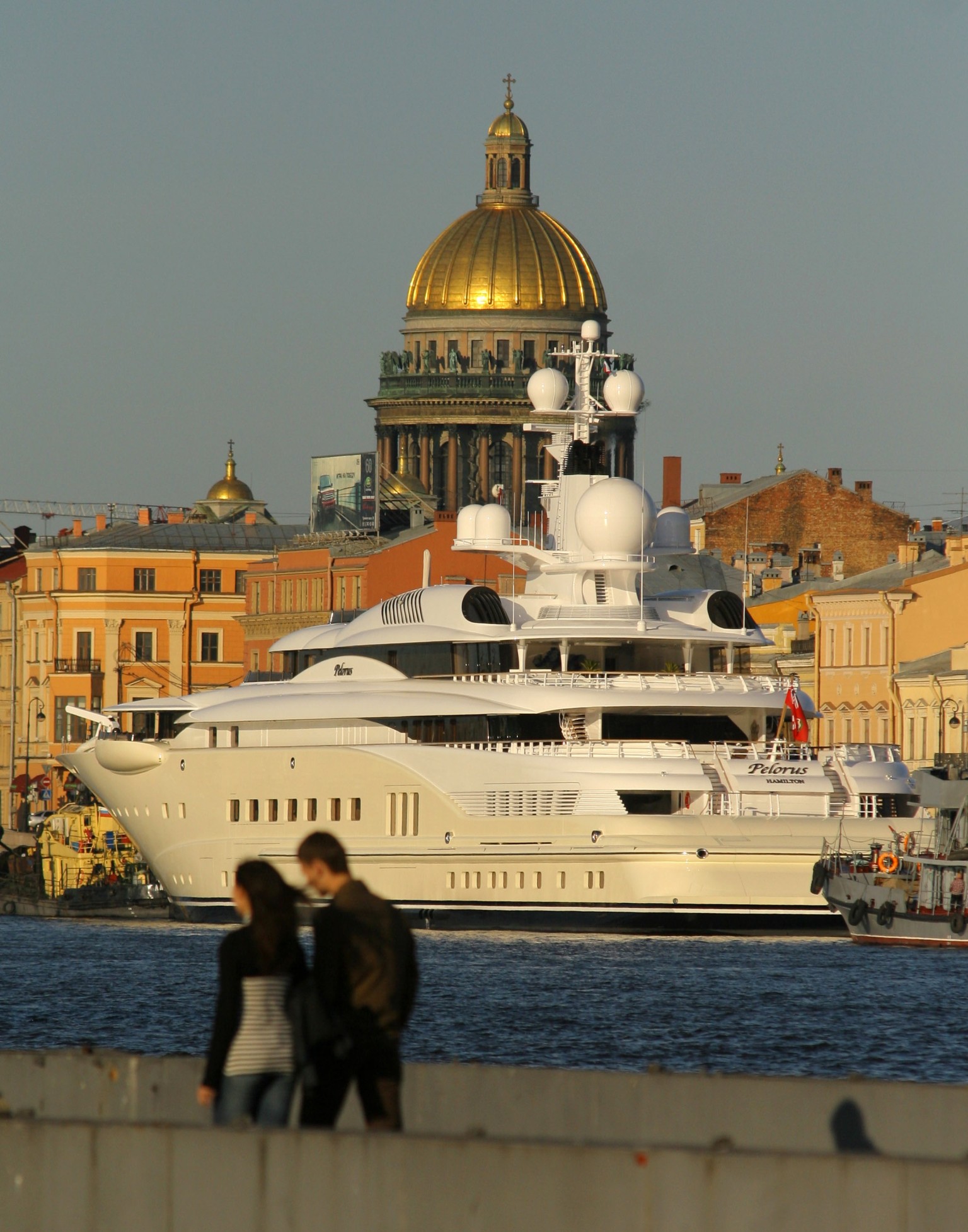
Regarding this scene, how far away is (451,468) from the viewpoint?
162m

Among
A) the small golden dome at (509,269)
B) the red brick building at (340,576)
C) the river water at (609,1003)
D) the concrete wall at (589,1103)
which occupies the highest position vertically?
the small golden dome at (509,269)

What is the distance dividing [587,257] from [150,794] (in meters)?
104

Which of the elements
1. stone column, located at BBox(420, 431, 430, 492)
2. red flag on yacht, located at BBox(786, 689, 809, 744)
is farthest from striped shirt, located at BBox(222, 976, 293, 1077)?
stone column, located at BBox(420, 431, 430, 492)

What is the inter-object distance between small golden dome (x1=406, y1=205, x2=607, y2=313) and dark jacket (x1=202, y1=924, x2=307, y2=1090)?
15290 centimetres

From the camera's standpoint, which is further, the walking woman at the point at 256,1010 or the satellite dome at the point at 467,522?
the satellite dome at the point at 467,522

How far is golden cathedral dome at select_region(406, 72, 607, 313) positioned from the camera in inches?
6531

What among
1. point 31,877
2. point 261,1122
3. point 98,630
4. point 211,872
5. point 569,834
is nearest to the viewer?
point 261,1122

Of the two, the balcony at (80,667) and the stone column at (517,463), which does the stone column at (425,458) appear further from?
the balcony at (80,667)

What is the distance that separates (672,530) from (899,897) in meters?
15.6

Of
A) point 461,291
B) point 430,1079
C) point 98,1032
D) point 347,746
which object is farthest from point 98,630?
point 430,1079

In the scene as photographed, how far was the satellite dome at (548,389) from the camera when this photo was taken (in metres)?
67.7

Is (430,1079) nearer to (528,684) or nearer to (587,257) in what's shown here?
(528,684)

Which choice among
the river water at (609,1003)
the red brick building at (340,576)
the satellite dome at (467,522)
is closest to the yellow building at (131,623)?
the red brick building at (340,576)

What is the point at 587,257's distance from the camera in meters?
168
